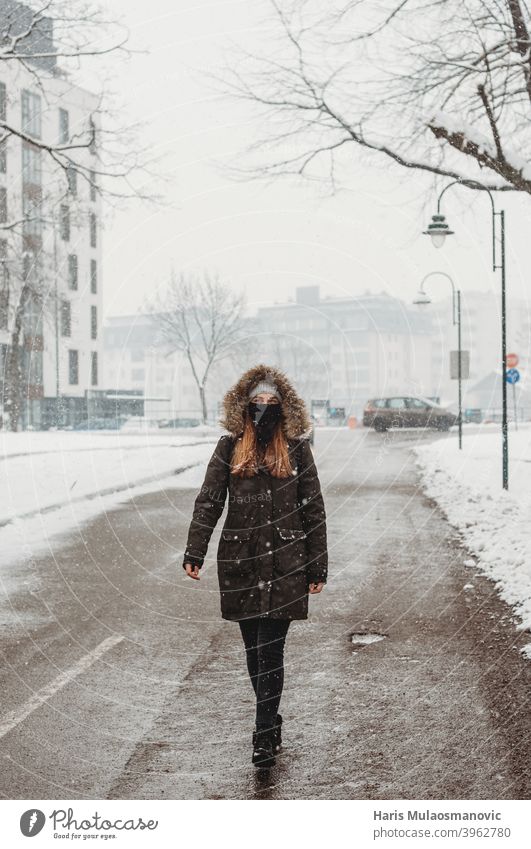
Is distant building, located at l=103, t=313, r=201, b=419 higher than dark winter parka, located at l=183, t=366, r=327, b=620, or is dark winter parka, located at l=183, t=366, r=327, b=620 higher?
distant building, located at l=103, t=313, r=201, b=419

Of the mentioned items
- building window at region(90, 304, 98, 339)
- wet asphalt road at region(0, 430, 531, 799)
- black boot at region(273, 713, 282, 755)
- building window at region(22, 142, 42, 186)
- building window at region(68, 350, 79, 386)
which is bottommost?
wet asphalt road at region(0, 430, 531, 799)

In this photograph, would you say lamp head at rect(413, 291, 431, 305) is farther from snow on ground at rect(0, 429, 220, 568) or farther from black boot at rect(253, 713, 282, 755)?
black boot at rect(253, 713, 282, 755)

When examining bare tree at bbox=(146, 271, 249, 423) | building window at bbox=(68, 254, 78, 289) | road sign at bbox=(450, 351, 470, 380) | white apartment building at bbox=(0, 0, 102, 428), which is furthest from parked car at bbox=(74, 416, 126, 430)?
road sign at bbox=(450, 351, 470, 380)

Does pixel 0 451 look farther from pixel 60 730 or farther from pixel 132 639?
pixel 60 730

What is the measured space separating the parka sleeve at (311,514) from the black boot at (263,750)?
751 mm

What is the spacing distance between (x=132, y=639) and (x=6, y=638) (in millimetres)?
942

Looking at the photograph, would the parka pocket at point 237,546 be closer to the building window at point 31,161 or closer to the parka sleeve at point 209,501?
the parka sleeve at point 209,501

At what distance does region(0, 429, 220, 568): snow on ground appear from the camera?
12219 mm

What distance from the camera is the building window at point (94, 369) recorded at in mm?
61888

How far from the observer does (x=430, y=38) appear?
460 inches

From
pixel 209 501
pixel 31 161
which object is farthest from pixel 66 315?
pixel 209 501

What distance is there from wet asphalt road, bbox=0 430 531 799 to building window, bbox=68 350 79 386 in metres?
50.4

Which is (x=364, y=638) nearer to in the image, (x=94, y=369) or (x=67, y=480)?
(x=67, y=480)
